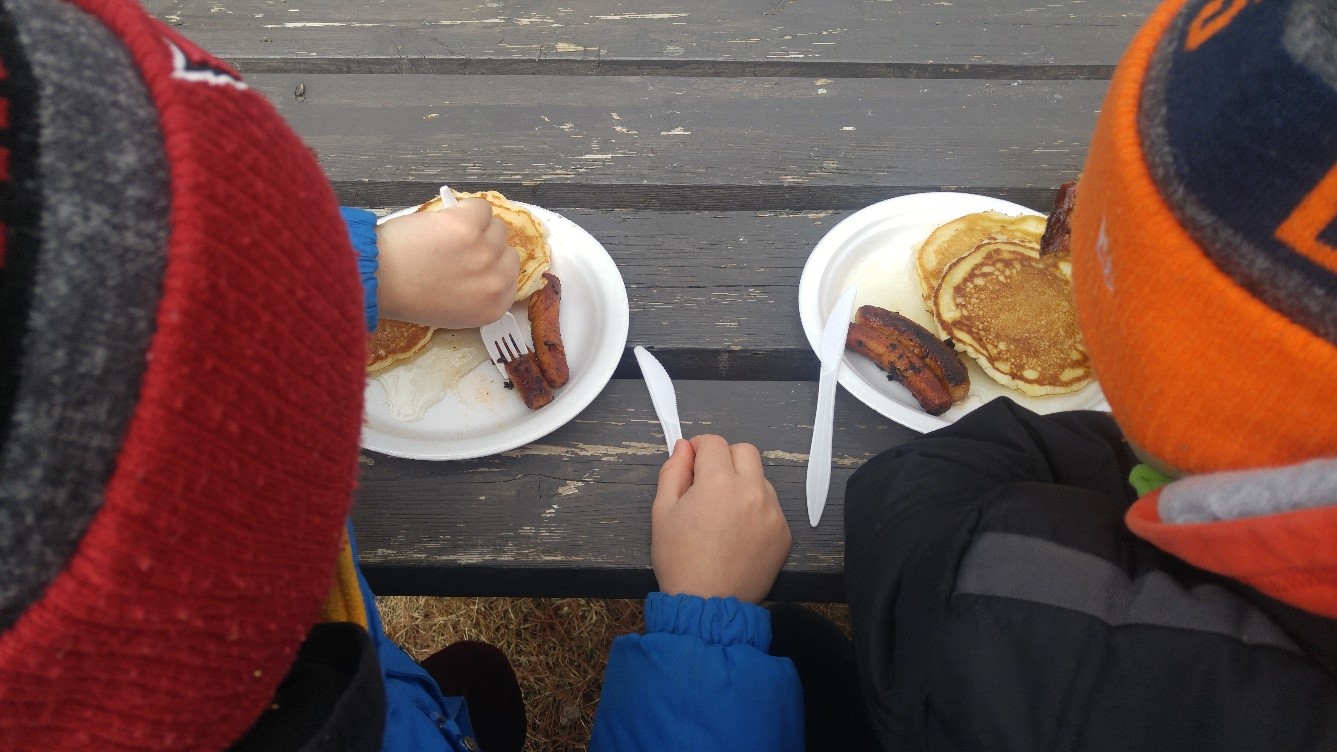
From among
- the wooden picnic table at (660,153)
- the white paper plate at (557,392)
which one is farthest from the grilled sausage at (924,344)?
the white paper plate at (557,392)

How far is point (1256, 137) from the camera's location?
1.36 feet

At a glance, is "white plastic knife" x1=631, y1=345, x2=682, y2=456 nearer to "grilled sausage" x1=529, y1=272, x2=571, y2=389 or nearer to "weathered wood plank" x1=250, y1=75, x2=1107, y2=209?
"grilled sausage" x1=529, y1=272, x2=571, y2=389

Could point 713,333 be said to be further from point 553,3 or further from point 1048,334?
point 553,3

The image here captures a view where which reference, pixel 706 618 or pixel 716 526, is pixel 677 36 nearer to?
pixel 716 526

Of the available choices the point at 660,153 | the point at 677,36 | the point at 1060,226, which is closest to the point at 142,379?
the point at 660,153

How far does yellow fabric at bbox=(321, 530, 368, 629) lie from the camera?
0.71m

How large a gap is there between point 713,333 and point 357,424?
619mm

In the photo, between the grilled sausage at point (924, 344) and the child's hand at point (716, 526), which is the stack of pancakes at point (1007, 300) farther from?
the child's hand at point (716, 526)

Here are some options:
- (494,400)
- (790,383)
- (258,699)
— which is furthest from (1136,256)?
(494,400)

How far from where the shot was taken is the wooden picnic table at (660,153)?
95 centimetres

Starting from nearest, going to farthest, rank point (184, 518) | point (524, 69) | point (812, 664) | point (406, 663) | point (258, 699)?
point (184, 518) < point (258, 699) < point (406, 663) < point (812, 664) < point (524, 69)

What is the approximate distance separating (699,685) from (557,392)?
0.44m

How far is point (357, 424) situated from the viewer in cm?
53

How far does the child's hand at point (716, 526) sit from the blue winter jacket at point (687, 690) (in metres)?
0.03
